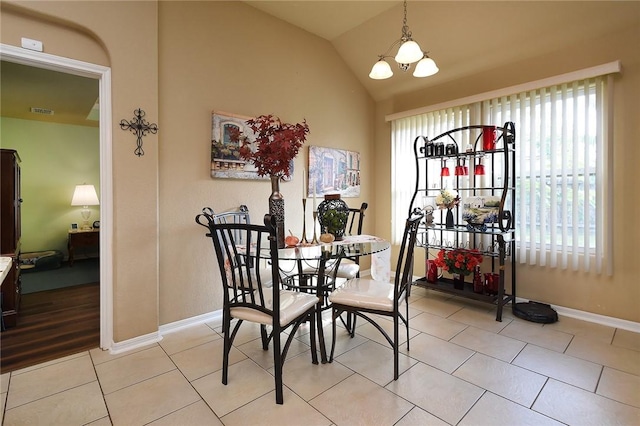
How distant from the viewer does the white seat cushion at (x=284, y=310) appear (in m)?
1.83

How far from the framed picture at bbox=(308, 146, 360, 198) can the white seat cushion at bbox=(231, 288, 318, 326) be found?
1858 mm

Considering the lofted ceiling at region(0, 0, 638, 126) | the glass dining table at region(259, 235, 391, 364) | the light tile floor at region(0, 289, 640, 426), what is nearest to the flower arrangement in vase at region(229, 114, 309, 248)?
the glass dining table at region(259, 235, 391, 364)

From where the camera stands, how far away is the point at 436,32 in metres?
3.34

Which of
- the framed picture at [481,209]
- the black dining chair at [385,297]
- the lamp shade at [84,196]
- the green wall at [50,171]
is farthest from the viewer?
the lamp shade at [84,196]

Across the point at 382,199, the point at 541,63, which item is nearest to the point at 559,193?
the point at 541,63

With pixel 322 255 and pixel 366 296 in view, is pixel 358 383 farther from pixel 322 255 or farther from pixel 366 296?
pixel 322 255

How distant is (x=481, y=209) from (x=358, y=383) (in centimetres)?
220

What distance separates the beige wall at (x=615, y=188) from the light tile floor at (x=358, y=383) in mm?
332

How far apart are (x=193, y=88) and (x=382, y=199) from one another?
2.87 m

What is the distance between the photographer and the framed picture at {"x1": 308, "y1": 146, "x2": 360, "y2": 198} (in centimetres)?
381

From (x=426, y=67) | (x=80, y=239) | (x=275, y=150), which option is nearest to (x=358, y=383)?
(x=275, y=150)

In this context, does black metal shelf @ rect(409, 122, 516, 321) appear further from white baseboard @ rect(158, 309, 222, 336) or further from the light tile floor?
white baseboard @ rect(158, 309, 222, 336)

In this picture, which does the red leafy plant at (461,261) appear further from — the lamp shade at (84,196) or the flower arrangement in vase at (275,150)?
the lamp shade at (84,196)

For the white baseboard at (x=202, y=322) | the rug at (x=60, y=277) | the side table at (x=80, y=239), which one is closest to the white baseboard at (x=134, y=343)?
the white baseboard at (x=202, y=322)
